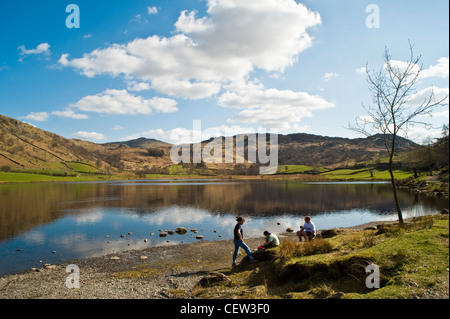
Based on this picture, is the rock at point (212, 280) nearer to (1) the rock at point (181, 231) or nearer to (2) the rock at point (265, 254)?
(2) the rock at point (265, 254)

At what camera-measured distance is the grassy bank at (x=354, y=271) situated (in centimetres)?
894

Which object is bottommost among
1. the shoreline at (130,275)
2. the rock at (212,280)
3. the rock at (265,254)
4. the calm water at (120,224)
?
the calm water at (120,224)

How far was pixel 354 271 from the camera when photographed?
11203 mm

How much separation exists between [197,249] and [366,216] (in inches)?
1305

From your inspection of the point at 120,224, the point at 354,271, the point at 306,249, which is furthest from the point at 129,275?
the point at 120,224

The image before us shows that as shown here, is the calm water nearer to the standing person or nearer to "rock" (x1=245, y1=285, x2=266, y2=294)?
the standing person

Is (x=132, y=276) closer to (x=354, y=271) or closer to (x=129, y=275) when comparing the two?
(x=129, y=275)

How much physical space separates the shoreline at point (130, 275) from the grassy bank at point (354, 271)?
3.59 meters

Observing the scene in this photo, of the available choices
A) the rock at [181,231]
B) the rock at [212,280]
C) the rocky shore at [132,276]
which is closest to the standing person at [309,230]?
the rocky shore at [132,276]

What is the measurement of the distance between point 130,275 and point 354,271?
1447 cm

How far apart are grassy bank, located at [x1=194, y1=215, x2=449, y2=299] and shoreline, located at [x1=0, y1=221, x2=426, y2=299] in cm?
359

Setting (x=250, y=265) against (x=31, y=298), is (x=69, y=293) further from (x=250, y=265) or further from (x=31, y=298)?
(x=250, y=265)

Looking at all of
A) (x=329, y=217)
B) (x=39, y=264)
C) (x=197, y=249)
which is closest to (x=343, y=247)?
(x=197, y=249)

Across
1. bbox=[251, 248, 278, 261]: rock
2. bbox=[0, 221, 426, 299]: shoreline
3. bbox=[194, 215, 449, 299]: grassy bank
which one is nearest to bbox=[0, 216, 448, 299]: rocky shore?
bbox=[0, 221, 426, 299]: shoreline
